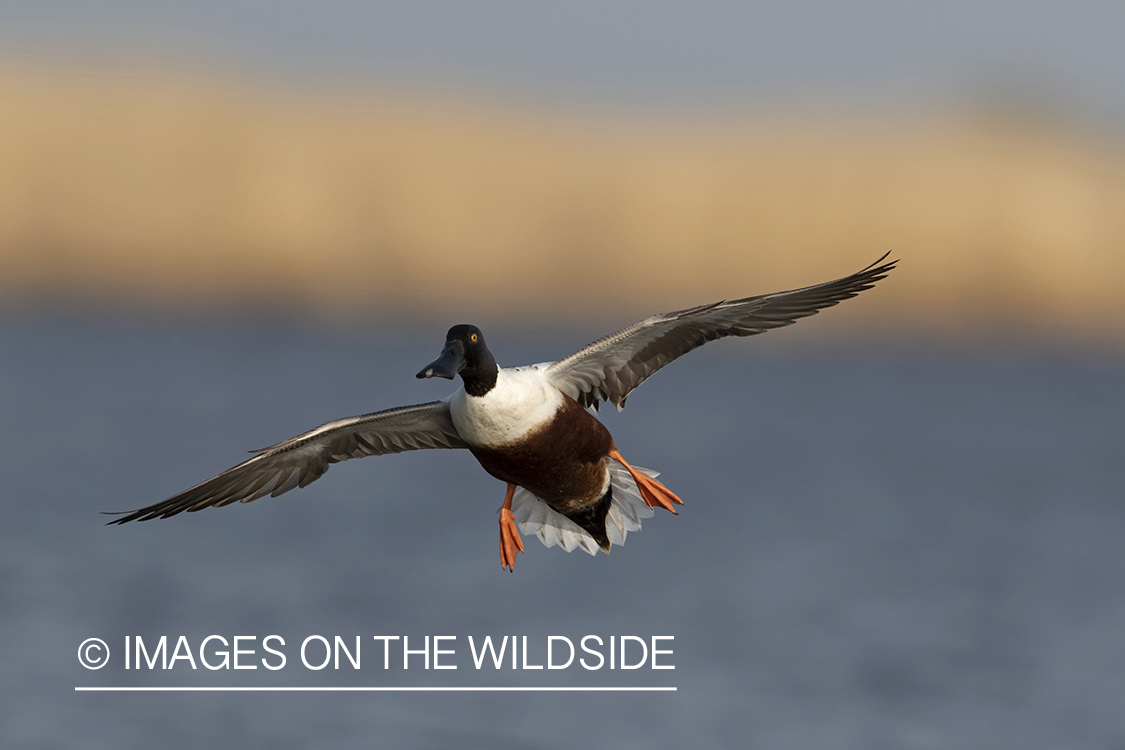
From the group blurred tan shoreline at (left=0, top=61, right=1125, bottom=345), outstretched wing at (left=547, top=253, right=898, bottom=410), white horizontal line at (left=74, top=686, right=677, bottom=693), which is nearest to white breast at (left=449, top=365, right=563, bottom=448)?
outstretched wing at (left=547, top=253, right=898, bottom=410)

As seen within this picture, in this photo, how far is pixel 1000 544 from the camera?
28.0 metres

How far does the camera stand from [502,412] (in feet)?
29.6

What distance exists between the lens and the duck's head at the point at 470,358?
28.6 ft

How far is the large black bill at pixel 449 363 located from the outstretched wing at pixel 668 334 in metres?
0.98

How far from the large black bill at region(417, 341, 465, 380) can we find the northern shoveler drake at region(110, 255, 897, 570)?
0.4 inches

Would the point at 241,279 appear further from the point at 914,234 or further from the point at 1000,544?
the point at 1000,544

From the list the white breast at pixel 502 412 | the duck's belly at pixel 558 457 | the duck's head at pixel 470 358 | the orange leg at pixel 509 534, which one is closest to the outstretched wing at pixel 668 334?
the duck's belly at pixel 558 457

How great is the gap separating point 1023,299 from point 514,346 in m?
16.1

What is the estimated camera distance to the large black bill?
830 centimetres

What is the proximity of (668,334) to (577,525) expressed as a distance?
6.74 ft

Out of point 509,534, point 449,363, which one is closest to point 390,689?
point 509,534

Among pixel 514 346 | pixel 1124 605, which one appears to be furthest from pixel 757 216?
pixel 1124 605

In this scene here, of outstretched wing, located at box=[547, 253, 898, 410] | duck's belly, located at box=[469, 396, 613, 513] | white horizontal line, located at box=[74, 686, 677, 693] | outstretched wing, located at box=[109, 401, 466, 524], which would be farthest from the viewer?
white horizontal line, located at box=[74, 686, 677, 693]

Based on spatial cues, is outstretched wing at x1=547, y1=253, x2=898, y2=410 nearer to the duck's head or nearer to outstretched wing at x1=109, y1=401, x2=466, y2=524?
the duck's head
